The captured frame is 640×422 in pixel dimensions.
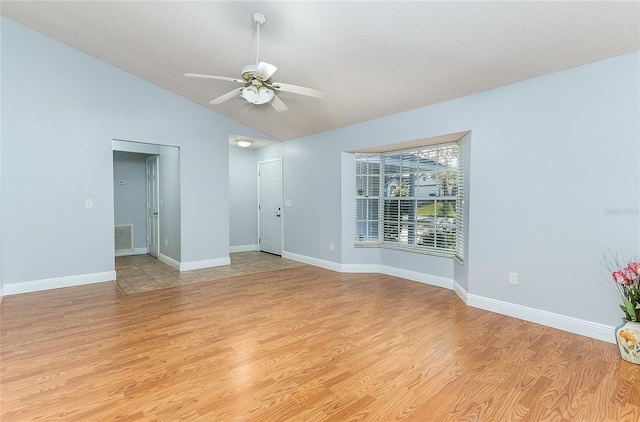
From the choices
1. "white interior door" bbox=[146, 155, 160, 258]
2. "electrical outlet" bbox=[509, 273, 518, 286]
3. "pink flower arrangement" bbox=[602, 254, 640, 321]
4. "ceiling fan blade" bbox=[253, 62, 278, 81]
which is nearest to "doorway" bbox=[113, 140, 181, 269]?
"white interior door" bbox=[146, 155, 160, 258]

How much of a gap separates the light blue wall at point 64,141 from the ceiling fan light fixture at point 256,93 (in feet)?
9.51

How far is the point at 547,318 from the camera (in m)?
3.00

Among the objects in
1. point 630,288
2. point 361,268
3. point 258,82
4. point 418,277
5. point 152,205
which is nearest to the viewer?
point 630,288

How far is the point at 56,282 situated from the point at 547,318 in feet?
19.7

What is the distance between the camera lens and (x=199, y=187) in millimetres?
5418

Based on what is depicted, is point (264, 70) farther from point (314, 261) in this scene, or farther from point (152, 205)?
point (152, 205)

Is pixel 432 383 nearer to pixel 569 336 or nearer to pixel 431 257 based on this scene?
pixel 569 336

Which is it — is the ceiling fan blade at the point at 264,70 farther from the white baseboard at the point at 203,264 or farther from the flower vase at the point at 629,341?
the white baseboard at the point at 203,264

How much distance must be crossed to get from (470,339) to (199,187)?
468cm

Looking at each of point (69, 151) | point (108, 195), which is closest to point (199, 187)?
point (108, 195)

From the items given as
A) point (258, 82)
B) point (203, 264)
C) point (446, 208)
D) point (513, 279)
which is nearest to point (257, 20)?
point (258, 82)

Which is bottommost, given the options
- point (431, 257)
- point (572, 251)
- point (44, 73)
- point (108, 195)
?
point (431, 257)

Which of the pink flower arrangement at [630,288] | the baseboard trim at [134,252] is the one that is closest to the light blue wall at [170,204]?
the baseboard trim at [134,252]

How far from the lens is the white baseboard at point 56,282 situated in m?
3.93
